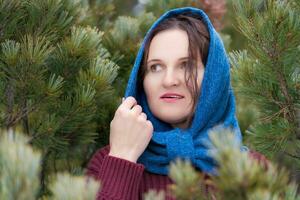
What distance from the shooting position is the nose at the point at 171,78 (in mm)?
1583

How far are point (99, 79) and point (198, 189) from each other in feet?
2.68

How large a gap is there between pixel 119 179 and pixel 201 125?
0.31m

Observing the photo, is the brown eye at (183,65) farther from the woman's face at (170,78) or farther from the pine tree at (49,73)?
the pine tree at (49,73)

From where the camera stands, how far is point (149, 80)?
1.67 m

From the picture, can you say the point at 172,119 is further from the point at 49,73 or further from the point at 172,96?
the point at 49,73

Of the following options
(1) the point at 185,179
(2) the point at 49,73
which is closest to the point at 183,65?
(2) the point at 49,73

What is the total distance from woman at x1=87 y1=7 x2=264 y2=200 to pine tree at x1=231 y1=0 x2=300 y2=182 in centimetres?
9

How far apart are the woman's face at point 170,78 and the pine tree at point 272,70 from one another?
0.51 ft

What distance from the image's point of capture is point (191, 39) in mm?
1634

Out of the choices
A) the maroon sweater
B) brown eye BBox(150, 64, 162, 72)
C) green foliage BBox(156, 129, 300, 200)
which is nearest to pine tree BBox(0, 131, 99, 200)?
green foliage BBox(156, 129, 300, 200)

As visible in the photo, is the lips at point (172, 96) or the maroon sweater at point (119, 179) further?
the lips at point (172, 96)

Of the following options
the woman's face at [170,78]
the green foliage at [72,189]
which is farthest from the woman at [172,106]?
the green foliage at [72,189]

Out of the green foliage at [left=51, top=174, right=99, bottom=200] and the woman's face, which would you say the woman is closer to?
the woman's face

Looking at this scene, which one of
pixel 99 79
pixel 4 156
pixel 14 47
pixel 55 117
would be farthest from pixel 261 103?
pixel 4 156
